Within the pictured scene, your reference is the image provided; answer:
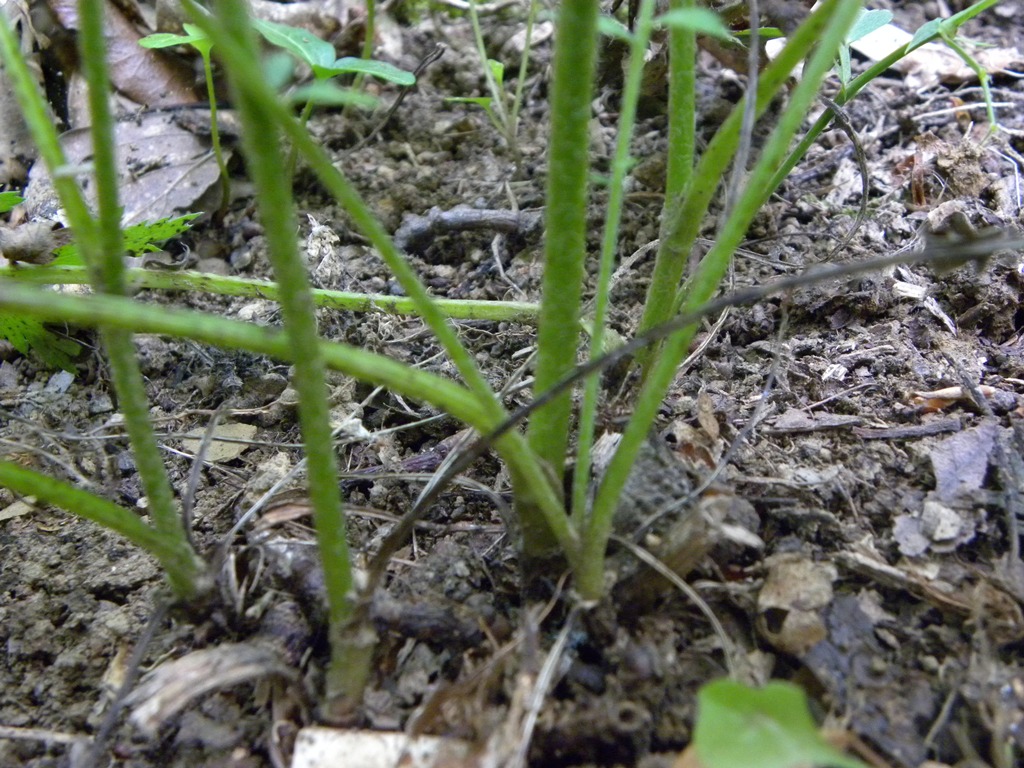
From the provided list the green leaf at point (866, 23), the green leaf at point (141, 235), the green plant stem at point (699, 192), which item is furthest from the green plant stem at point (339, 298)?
the green leaf at point (866, 23)

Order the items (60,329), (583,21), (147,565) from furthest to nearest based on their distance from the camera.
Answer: (60,329) < (147,565) < (583,21)

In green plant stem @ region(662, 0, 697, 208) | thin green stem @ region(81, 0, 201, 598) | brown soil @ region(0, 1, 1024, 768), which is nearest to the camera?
thin green stem @ region(81, 0, 201, 598)

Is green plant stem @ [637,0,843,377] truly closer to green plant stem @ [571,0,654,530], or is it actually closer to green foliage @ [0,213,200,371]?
green plant stem @ [571,0,654,530]

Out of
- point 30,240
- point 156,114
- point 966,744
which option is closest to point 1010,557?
point 966,744

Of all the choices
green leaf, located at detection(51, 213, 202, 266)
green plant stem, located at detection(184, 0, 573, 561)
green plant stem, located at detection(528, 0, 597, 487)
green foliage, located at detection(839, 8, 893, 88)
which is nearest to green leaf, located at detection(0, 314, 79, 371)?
green leaf, located at detection(51, 213, 202, 266)

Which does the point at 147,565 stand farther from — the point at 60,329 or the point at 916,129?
the point at 916,129
